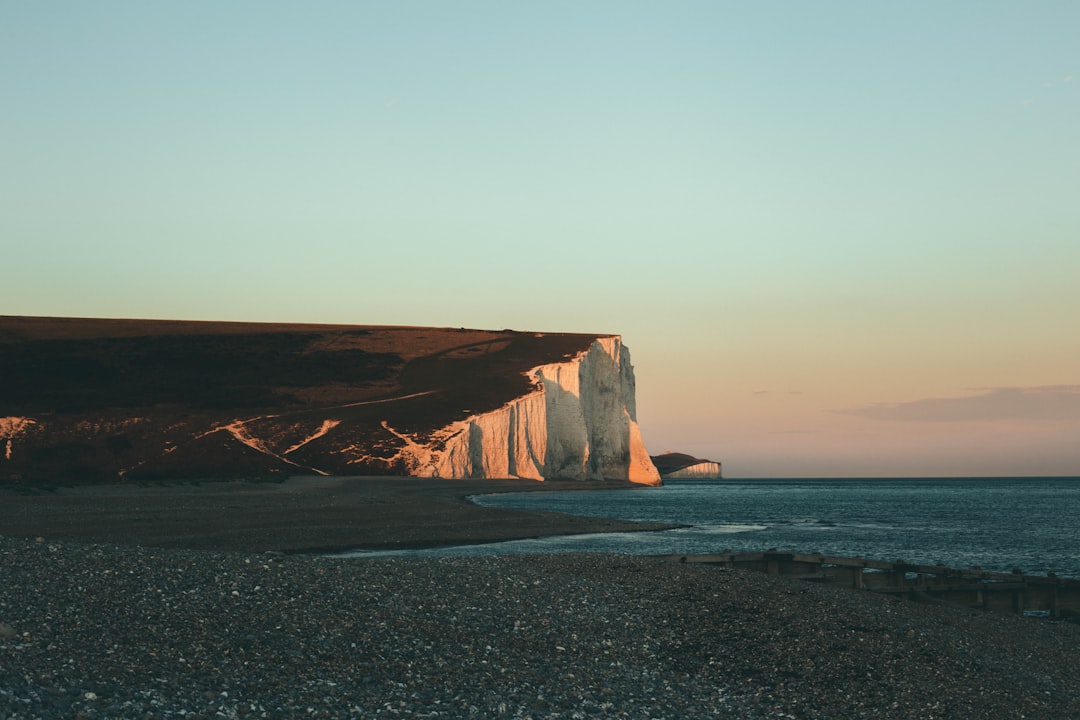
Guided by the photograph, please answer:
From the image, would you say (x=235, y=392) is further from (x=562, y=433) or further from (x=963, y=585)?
(x=963, y=585)

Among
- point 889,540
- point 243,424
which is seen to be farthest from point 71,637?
point 243,424

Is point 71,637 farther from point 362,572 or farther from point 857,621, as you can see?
point 857,621

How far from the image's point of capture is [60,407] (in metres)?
108

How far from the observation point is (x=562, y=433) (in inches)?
4887

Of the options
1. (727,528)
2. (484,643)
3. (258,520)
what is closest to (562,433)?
(727,528)

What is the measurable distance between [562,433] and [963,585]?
97.7 metres

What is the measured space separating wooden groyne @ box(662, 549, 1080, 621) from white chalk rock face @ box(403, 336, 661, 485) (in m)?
79.5

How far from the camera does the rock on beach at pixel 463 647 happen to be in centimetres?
1336

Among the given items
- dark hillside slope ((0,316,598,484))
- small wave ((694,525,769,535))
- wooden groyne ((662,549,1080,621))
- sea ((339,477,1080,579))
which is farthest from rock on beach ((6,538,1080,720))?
dark hillside slope ((0,316,598,484))

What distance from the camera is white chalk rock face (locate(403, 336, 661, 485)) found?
10950 centimetres

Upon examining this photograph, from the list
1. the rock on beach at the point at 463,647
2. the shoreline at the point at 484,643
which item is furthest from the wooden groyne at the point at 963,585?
the rock on beach at the point at 463,647

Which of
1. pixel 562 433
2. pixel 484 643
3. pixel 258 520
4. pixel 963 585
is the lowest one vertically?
pixel 258 520

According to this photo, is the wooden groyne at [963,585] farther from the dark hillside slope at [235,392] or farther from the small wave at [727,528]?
the dark hillside slope at [235,392]

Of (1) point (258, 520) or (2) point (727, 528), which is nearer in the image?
(1) point (258, 520)
